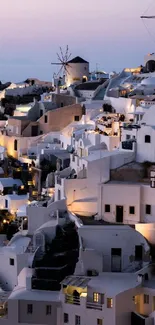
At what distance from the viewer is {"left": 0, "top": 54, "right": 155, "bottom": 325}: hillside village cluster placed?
2384cm

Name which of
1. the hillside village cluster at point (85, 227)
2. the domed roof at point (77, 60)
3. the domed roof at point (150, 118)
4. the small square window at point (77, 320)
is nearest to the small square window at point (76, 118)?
the hillside village cluster at point (85, 227)

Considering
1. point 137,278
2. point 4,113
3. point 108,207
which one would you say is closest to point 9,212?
point 108,207

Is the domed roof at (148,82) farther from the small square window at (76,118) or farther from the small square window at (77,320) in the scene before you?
the small square window at (77,320)

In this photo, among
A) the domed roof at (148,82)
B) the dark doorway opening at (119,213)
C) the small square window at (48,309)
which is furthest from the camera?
the domed roof at (148,82)

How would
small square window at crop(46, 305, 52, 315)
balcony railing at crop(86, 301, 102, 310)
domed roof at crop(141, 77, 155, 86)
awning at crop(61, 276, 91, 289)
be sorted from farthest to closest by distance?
domed roof at crop(141, 77, 155, 86) → small square window at crop(46, 305, 52, 315) → awning at crop(61, 276, 91, 289) → balcony railing at crop(86, 301, 102, 310)

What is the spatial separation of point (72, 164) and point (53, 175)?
188 centimetres

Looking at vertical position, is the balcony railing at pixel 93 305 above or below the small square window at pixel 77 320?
above

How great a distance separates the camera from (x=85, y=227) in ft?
84.1

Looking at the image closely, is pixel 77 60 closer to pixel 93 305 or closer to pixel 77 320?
pixel 77 320

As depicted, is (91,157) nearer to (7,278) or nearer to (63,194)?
(63,194)

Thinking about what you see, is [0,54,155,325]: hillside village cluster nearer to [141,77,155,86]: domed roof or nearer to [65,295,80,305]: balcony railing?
[65,295,80,305]: balcony railing

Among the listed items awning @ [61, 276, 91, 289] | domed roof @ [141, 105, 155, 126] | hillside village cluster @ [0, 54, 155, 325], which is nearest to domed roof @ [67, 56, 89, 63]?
hillside village cluster @ [0, 54, 155, 325]

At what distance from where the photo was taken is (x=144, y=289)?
23.8 meters

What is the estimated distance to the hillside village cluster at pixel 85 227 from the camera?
23844 millimetres
